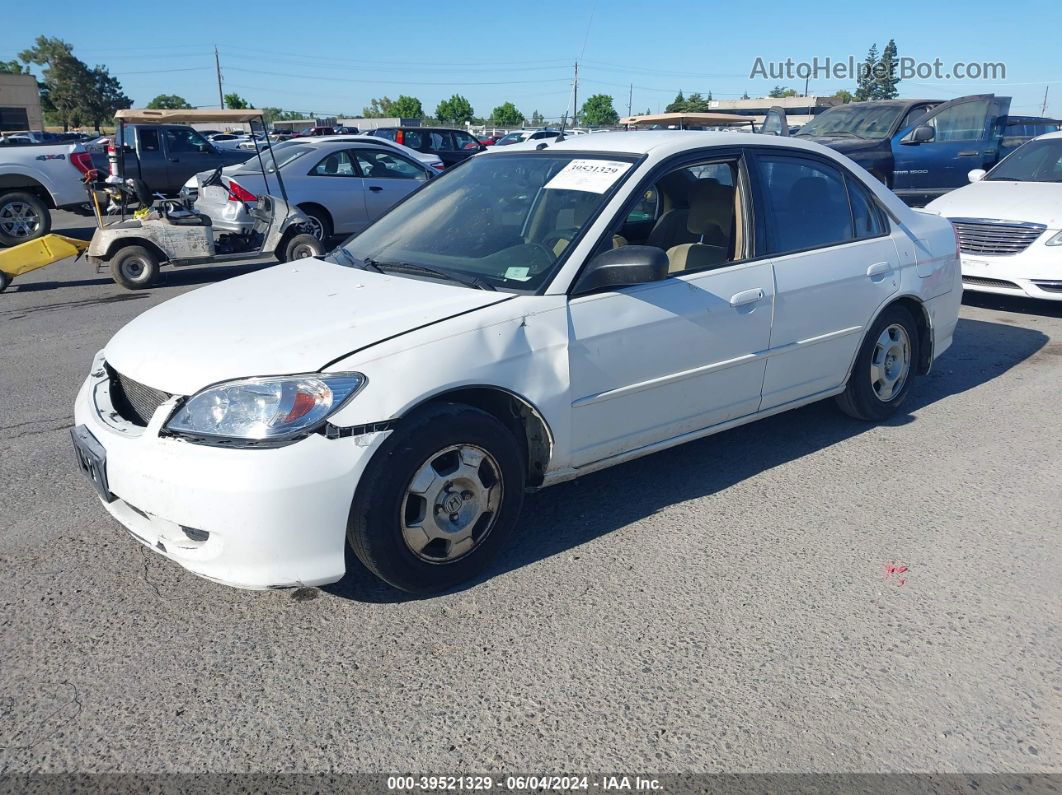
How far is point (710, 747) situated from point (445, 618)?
107 centimetres

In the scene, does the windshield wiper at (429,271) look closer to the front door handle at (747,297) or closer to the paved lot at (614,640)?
the paved lot at (614,640)

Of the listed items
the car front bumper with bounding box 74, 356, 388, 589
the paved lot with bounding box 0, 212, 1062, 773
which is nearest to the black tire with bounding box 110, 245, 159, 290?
the paved lot with bounding box 0, 212, 1062, 773

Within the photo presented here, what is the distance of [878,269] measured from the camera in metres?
4.85

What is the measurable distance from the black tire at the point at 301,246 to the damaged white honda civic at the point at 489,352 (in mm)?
5744

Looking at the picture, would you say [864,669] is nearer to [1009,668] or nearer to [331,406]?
[1009,668]

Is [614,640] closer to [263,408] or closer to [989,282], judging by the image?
[263,408]

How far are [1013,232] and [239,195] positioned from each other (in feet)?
26.5

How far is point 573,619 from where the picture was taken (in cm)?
317

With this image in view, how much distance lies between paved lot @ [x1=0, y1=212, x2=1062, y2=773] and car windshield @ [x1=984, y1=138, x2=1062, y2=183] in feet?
19.2

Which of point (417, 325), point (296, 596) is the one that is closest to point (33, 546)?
point (296, 596)

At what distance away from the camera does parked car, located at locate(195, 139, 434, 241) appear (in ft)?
37.6

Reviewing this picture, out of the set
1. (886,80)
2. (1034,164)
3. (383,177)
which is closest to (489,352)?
(1034,164)

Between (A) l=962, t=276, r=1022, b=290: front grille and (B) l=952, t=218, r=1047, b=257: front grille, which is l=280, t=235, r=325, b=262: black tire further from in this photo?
(A) l=962, t=276, r=1022, b=290: front grille

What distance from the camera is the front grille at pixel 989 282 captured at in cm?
802
